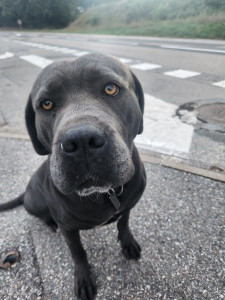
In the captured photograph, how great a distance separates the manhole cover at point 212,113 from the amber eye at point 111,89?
111 inches

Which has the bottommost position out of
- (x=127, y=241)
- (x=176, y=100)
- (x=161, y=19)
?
(x=127, y=241)

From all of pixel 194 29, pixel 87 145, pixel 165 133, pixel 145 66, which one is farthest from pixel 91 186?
pixel 194 29

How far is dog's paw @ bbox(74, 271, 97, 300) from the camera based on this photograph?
6.27 feet

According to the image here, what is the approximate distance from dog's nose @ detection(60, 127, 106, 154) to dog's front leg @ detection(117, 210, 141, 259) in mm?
1036

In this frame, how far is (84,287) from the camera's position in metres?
1.92

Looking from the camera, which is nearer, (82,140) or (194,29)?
(82,140)

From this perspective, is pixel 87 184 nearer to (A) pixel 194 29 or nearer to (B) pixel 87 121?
(B) pixel 87 121

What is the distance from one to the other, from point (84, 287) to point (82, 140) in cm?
140

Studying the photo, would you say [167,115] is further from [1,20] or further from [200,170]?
[1,20]

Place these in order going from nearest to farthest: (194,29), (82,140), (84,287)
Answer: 1. (82,140)
2. (84,287)
3. (194,29)

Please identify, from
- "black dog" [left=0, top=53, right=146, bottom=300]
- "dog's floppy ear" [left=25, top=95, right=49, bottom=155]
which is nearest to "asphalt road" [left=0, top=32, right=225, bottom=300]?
"black dog" [left=0, top=53, right=146, bottom=300]

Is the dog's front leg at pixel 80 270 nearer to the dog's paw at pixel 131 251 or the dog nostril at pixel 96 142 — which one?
the dog's paw at pixel 131 251

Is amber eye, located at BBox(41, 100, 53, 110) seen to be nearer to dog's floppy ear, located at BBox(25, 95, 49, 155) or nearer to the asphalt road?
dog's floppy ear, located at BBox(25, 95, 49, 155)

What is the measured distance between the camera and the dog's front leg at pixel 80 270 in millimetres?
1921
